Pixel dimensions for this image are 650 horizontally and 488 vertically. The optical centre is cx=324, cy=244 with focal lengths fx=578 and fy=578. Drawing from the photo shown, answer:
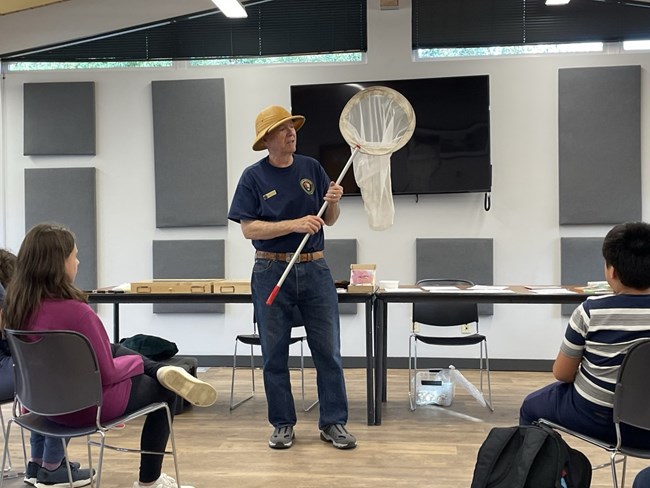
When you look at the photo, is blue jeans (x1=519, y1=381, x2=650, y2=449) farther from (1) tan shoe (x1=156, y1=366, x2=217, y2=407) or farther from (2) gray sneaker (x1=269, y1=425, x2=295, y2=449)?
(2) gray sneaker (x1=269, y1=425, x2=295, y2=449)

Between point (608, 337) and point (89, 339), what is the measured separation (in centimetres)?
167

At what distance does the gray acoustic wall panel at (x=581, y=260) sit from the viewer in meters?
4.66

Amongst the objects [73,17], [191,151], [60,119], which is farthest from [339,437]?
[73,17]

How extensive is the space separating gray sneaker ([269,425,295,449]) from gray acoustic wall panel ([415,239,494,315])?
7.22 ft

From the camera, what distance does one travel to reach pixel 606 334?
1764mm

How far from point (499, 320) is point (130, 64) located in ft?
12.9

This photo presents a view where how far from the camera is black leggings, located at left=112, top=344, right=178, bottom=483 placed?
2113 mm

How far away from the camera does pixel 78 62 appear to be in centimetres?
526

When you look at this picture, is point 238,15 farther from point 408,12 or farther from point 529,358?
point 529,358

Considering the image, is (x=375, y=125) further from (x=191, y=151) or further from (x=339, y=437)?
(x=191, y=151)

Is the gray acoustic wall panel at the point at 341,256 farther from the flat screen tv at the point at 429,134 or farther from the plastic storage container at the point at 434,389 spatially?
the plastic storage container at the point at 434,389

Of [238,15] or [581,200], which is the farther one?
[238,15]

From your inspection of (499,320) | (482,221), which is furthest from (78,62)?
(499,320)

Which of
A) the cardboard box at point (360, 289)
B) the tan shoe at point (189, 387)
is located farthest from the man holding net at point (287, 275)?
the tan shoe at point (189, 387)
